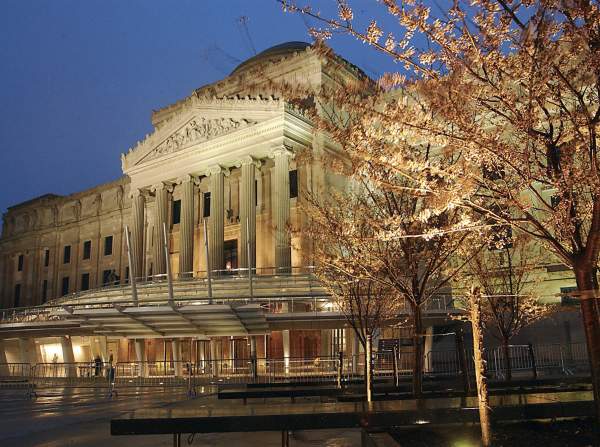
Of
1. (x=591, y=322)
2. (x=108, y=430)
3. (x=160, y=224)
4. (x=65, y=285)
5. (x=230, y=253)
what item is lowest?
(x=108, y=430)

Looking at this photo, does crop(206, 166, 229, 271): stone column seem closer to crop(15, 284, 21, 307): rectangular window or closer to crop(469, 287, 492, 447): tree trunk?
crop(469, 287, 492, 447): tree trunk

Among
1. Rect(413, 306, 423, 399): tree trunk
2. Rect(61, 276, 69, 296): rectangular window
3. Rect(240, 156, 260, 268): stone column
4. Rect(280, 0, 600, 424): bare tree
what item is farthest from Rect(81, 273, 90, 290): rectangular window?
Rect(280, 0, 600, 424): bare tree

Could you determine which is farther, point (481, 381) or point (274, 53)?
point (274, 53)

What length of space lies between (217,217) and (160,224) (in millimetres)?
5658

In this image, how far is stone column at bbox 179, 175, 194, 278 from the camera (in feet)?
147

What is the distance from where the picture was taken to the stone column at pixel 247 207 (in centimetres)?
4256

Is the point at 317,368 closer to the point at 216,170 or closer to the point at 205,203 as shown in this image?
the point at 216,170

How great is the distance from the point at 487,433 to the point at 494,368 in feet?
67.6

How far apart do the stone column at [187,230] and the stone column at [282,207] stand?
283 inches

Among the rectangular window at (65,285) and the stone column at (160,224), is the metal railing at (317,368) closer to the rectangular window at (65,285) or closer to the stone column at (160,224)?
the stone column at (160,224)

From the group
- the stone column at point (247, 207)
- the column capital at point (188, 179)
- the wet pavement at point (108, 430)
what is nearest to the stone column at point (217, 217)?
the column capital at point (188, 179)

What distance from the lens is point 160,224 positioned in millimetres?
47719

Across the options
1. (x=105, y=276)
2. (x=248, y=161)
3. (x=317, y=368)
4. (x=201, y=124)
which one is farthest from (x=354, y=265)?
(x=105, y=276)

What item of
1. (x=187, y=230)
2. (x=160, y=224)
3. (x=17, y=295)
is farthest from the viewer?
(x=17, y=295)
